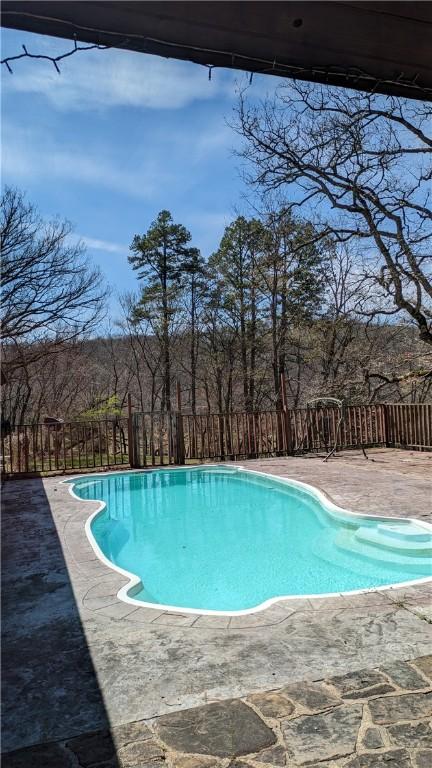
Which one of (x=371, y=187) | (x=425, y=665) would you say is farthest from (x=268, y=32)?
(x=371, y=187)

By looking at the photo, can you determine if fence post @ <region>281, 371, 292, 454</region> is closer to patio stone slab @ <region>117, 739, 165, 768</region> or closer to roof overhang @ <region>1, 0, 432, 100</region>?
patio stone slab @ <region>117, 739, 165, 768</region>

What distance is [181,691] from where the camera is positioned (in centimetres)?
214

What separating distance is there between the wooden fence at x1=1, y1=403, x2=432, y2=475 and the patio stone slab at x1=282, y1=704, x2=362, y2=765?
27.8 ft

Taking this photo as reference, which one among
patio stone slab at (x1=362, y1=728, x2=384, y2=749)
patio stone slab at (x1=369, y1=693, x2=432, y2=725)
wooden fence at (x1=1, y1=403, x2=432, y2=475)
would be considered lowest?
patio stone slab at (x1=362, y1=728, x2=384, y2=749)

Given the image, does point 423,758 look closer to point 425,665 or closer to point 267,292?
point 425,665

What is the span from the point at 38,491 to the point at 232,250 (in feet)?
37.6

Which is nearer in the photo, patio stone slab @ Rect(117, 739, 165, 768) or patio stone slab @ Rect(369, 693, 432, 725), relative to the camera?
patio stone slab @ Rect(117, 739, 165, 768)

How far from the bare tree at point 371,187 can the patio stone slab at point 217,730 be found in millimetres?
7570

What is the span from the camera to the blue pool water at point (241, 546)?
425 cm

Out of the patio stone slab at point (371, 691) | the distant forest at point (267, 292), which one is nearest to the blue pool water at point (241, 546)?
the patio stone slab at point (371, 691)

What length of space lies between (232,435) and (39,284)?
6042 millimetres

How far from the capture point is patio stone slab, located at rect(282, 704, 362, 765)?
1709 millimetres

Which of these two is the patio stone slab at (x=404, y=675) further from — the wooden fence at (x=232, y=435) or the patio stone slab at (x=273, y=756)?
the wooden fence at (x=232, y=435)

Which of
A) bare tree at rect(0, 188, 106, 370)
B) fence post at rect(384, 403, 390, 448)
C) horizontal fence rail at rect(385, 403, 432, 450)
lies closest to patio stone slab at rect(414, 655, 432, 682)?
horizontal fence rail at rect(385, 403, 432, 450)
